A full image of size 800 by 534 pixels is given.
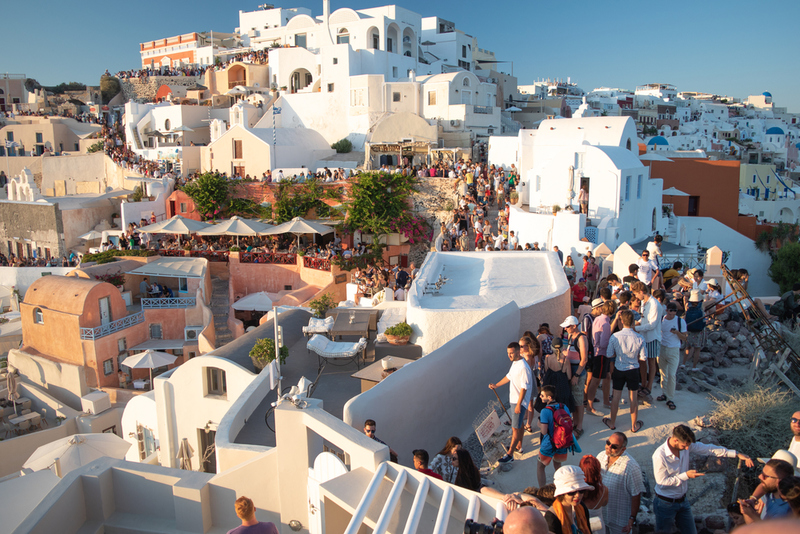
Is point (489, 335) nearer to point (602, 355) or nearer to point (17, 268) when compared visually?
point (602, 355)

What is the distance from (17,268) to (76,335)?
435 inches

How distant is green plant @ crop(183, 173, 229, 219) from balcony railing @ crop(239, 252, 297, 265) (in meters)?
5.87

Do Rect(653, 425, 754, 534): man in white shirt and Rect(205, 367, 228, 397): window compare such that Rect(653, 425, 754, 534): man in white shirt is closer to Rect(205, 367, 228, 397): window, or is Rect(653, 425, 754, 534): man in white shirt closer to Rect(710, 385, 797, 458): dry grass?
Rect(710, 385, 797, 458): dry grass

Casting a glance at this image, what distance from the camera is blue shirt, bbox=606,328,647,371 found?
260 inches

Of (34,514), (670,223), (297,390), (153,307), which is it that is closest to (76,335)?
(153,307)

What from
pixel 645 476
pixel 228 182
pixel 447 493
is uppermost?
pixel 228 182

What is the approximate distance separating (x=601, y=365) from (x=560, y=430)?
189 centimetres

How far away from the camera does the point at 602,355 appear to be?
704 cm

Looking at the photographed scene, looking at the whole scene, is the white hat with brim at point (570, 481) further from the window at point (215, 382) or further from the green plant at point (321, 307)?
the green plant at point (321, 307)

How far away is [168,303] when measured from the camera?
70.9 ft

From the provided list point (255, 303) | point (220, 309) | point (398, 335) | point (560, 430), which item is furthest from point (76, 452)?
point (560, 430)

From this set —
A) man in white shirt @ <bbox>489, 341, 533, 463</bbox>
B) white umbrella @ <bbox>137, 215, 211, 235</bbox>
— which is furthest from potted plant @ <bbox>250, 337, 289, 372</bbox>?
white umbrella @ <bbox>137, 215, 211, 235</bbox>

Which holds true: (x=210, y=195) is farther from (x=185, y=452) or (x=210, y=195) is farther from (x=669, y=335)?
(x=669, y=335)

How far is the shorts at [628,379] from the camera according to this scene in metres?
6.70
